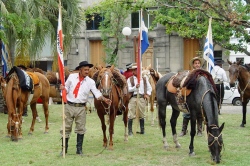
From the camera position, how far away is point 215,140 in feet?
27.1

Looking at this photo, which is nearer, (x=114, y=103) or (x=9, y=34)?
(x=114, y=103)

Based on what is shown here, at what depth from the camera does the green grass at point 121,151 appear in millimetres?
9000

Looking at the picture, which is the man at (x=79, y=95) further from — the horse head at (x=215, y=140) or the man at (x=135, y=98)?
the man at (x=135, y=98)

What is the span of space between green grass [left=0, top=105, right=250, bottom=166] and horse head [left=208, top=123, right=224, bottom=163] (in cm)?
27

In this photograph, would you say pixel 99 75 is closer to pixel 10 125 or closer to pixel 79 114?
pixel 79 114

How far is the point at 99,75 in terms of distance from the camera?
404 inches

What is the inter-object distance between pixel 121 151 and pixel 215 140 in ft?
8.82

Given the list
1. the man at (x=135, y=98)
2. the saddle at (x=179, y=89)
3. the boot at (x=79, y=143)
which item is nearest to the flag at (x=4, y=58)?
the man at (x=135, y=98)

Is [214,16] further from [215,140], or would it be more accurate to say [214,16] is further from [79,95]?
[215,140]

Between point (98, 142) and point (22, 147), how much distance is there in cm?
197

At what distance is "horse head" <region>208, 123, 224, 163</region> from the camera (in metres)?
8.30

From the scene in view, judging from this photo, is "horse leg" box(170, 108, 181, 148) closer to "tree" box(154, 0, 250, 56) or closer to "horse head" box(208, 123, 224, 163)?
"horse head" box(208, 123, 224, 163)

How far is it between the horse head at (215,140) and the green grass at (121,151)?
27cm

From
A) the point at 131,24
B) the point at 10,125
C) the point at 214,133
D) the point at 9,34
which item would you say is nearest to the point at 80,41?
the point at 131,24
